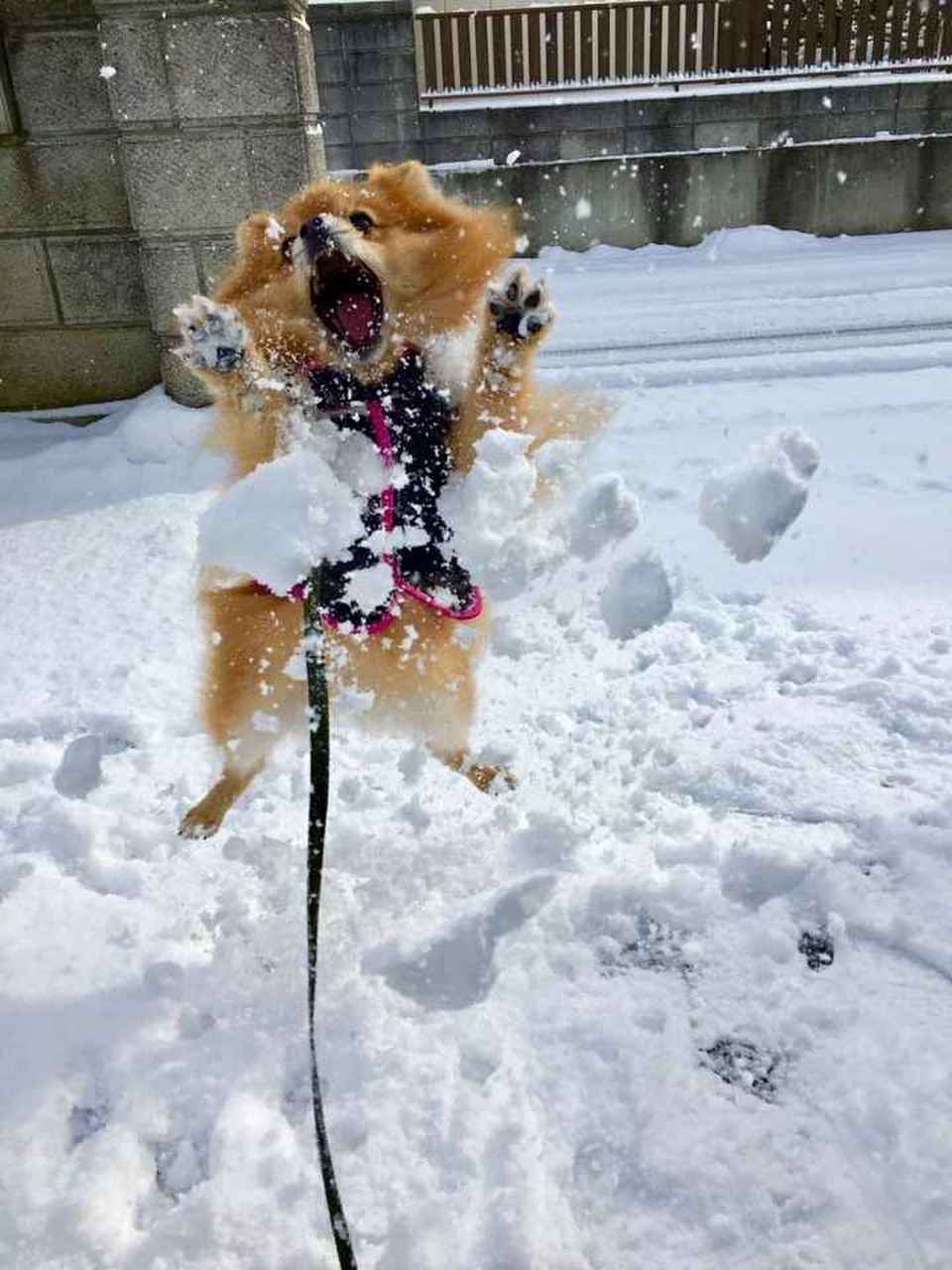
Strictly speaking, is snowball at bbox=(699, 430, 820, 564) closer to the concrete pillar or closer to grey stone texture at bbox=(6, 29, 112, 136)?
the concrete pillar

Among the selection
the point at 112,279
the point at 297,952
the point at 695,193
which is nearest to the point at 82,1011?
the point at 297,952

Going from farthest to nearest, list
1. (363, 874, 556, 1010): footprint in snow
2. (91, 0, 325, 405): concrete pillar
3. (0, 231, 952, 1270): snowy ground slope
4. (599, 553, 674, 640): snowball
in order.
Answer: (91, 0, 325, 405): concrete pillar → (599, 553, 674, 640): snowball → (363, 874, 556, 1010): footprint in snow → (0, 231, 952, 1270): snowy ground slope

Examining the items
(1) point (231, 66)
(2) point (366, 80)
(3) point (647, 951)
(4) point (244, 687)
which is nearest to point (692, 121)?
(2) point (366, 80)

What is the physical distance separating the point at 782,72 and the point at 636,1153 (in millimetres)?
11216

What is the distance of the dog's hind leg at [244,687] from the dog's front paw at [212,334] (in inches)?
19.0

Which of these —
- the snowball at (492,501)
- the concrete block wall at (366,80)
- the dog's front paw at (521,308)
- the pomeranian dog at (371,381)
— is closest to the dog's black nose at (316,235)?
the pomeranian dog at (371,381)

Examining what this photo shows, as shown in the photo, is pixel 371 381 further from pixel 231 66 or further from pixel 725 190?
pixel 725 190

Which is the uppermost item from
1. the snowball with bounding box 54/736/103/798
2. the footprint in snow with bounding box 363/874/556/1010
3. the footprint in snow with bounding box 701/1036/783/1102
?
the snowball with bounding box 54/736/103/798

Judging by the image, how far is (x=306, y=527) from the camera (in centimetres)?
158

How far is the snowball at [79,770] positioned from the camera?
2045 mm

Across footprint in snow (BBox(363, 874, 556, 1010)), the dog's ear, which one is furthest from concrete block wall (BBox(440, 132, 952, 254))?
footprint in snow (BBox(363, 874, 556, 1010))

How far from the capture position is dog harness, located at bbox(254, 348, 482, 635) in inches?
66.5

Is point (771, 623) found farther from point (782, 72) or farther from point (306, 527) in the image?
point (782, 72)

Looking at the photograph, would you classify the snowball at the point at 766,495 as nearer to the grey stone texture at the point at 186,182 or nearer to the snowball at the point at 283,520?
the snowball at the point at 283,520
